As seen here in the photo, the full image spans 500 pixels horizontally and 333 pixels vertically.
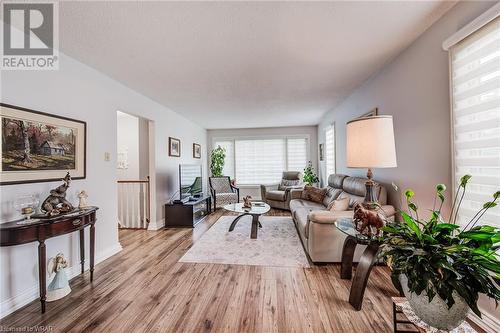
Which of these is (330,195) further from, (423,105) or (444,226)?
(444,226)

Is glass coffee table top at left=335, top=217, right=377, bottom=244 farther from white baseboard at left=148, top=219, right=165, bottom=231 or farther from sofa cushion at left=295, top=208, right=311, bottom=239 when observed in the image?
white baseboard at left=148, top=219, right=165, bottom=231

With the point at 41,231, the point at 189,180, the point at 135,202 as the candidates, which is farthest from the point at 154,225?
the point at 41,231

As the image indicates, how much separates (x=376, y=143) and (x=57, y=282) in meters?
3.10

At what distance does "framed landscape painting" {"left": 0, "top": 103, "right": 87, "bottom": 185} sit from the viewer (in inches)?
72.1

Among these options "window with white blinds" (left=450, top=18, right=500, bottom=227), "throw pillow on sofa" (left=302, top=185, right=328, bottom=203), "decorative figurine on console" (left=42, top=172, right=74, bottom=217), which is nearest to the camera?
"window with white blinds" (left=450, top=18, right=500, bottom=227)

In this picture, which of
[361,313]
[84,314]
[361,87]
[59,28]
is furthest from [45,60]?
[361,87]

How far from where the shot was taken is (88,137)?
8.71 feet

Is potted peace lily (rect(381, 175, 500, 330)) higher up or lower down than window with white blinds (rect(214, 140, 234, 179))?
lower down

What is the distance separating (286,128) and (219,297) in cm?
592

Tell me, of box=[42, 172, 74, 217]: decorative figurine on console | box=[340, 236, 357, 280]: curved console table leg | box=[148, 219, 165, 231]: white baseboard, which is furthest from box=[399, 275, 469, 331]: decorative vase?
box=[148, 219, 165, 231]: white baseboard

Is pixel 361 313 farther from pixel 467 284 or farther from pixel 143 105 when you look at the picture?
pixel 143 105

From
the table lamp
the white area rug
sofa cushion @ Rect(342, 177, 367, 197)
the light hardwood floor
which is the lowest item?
the light hardwood floor

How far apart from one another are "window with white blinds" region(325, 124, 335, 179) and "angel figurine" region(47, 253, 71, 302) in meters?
5.00

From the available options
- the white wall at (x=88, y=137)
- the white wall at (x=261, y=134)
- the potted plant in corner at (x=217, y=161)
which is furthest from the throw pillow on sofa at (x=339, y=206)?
the potted plant in corner at (x=217, y=161)
